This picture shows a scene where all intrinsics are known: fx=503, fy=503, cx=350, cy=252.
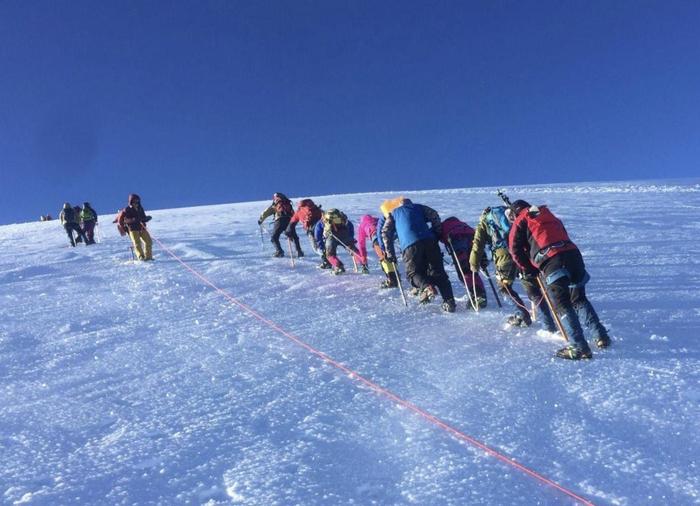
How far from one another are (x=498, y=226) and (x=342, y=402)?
9.86 ft

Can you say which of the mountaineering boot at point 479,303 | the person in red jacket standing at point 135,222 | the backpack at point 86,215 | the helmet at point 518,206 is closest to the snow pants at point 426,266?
the mountaineering boot at point 479,303

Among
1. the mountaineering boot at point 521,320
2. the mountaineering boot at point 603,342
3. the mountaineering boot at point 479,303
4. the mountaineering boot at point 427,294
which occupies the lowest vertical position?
the mountaineering boot at point 603,342

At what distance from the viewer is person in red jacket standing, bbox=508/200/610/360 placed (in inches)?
196

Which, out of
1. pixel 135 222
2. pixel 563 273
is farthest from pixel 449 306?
pixel 135 222

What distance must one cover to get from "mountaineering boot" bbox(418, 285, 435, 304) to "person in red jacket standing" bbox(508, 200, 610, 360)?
6.47 feet

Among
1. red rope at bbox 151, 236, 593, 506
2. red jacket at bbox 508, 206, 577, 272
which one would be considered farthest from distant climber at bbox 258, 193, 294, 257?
red jacket at bbox 508, 206, 577, 272

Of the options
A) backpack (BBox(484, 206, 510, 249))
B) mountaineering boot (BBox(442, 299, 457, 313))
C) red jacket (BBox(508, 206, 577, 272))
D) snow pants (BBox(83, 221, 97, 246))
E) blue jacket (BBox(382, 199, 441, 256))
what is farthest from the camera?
snow pants (BBox(83, 221, 97, 246))

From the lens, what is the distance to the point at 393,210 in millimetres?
7355

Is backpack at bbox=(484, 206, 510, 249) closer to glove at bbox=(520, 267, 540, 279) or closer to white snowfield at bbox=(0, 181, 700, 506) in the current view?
glove at bbox=(520, 267, 540, 279)

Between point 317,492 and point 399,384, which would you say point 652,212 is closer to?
point 399,384

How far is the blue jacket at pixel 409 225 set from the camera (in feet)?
23.1

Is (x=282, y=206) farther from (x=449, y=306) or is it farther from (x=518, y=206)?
(x=518, y=206)

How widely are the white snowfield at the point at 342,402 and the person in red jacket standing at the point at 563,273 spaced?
212 mm

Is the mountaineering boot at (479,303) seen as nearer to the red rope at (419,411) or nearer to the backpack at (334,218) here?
the red rope at (419,411)
